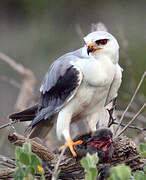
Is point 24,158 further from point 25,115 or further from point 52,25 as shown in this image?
point 52,25

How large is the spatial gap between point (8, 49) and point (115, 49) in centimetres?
800

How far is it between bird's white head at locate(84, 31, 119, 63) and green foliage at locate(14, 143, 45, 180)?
1173 millimetres

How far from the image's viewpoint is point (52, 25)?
40.7 ft

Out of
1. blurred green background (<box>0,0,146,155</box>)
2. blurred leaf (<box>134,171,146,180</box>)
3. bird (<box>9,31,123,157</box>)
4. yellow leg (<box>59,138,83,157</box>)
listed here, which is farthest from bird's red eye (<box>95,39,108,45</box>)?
blurred green background (<box>0,0,146,155</box>)

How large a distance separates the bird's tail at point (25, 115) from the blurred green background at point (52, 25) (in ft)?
17.6

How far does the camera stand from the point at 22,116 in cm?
412

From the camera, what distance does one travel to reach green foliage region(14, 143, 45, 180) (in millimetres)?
2852

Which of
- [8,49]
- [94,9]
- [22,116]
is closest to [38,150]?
[22,116]

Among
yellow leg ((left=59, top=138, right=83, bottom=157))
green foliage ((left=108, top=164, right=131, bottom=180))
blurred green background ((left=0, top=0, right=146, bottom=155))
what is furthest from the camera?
blurred green background ((left=0, top=0, right=146, bottom=155))

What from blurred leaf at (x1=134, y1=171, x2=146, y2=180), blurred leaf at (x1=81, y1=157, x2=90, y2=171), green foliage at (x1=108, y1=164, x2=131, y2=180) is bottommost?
green foliage at (x1=108, y1=164, x2=131, y2=180)

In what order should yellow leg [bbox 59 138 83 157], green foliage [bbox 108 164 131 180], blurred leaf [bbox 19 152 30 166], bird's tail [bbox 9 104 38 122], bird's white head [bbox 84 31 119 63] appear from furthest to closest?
bird's tail [bbox 9 104 38 122] → bird's white head [bbox 84 31 119 63] → yellow leg [bbox 59 138 83 157] → blurred leaf [bbox 19 152 30 166] → green foliage [bbox 108 164 131 180]

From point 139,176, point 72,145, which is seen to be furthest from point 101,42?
point 139,176

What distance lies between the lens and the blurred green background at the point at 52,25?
1055cm

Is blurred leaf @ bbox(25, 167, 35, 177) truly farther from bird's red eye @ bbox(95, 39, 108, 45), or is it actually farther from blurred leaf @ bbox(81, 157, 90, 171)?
bird's red eye @ bbox(95, 39, 108, 45)
